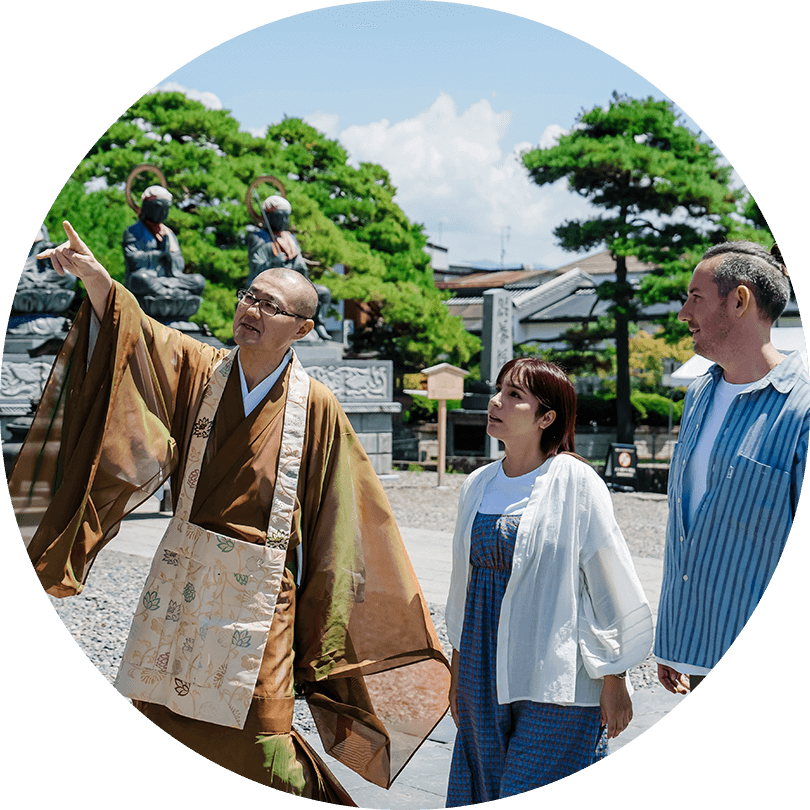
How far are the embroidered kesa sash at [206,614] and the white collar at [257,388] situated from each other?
14 cm

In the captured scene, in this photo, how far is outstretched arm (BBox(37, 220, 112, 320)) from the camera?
2.38 m

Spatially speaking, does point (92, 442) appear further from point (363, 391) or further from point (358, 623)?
point (363, 391)

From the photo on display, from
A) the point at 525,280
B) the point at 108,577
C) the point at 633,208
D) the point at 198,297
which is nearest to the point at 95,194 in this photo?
the point at 198,297

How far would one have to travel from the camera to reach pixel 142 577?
6.37 meters

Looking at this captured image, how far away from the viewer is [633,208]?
16.0 metres

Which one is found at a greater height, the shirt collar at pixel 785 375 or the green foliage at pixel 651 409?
the shirt collar at pixel 785 375

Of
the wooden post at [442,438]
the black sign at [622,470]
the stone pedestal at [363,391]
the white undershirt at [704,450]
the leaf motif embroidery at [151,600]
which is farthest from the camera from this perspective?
the stone pedestal at [363,391]

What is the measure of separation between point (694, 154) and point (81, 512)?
1540 cm

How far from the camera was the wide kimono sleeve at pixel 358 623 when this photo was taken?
2693mm

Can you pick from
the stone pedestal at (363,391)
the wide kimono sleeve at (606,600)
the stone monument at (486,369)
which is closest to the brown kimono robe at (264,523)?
the wide kimono sleeve at (606,600)

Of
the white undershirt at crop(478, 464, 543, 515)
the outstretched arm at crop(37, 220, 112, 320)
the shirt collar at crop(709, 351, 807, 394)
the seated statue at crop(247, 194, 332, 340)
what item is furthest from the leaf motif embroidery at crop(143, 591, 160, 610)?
the seated statue at crop(247, 194, 332, 340)

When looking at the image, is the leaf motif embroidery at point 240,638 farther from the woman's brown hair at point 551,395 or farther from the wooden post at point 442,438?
the wooden post at point 442,438

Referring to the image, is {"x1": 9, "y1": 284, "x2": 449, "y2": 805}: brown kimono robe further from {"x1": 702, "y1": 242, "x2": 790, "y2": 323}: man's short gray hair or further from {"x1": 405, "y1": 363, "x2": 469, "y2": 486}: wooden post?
{"x1": 405, "y1": 363, "x2": 469, "y2": 486}: wooden post

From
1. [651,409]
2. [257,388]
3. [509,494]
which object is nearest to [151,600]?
[257,388]
